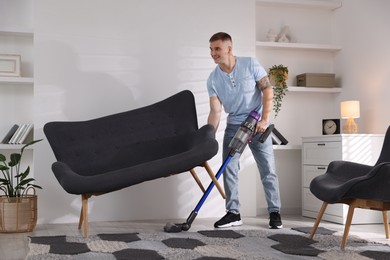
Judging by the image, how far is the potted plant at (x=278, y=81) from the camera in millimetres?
4895

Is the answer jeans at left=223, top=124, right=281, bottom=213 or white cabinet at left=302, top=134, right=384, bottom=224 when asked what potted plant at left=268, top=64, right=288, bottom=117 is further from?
jeans at left=223, top=124, right=281, bottom=213

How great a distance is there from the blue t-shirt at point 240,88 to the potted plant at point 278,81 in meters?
1.01

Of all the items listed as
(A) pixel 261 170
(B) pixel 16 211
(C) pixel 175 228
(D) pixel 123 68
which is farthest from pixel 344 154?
(B) pixel 16 211

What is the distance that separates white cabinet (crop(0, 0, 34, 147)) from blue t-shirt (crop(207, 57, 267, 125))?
5.43ft

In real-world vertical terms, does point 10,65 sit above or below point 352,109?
above

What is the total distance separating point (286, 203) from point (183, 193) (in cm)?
111

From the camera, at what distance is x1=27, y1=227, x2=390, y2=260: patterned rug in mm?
2730

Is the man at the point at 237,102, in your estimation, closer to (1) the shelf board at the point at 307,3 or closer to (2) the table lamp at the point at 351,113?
(2) the table lamp at the point at 351,113

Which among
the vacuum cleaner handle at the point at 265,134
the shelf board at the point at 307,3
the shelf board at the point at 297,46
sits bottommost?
the vacuum cleaner handle at the point at 265,134

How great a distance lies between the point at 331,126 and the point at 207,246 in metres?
2.21

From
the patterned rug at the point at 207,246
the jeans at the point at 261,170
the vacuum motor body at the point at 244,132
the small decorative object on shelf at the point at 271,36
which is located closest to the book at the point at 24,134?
the patterned rug at the point at 207,246

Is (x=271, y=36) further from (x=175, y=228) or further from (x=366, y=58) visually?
(x=175, y=228)

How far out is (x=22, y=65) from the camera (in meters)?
4.54

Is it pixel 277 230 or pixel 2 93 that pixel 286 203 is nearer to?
pixel 277 230
